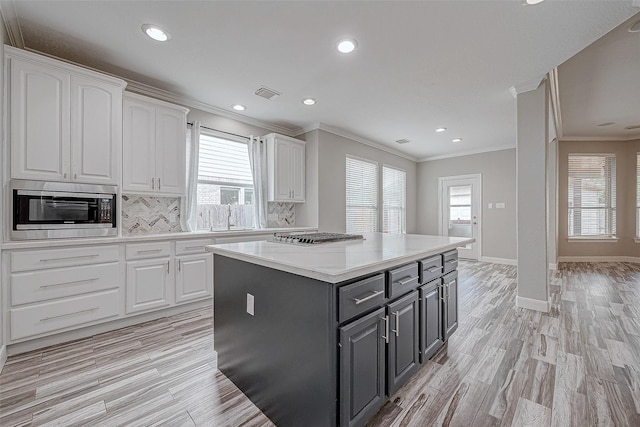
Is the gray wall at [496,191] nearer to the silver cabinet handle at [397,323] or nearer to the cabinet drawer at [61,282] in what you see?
the silver cabinet handle at [397,323]

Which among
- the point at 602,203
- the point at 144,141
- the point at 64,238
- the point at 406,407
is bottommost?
the point at 406,407

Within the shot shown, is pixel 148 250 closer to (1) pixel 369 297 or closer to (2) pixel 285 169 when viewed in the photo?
(2) pixel 285 169

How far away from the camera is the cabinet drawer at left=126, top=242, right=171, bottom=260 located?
109 inches

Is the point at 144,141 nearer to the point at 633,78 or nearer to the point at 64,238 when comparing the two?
A: the point at 64,238

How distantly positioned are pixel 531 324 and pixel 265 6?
3.72 m

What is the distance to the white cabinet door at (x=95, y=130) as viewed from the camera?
8.26 ft

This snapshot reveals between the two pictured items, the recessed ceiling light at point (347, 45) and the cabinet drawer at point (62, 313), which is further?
the recessed ceiling light at point (347, 45)

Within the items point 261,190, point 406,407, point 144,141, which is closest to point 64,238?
point 144,141

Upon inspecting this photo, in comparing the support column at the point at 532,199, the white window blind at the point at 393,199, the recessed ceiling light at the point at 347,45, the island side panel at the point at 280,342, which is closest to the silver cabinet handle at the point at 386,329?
the island side panel at the point at 280,342

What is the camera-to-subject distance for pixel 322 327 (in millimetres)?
1258

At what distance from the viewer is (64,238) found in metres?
2.45

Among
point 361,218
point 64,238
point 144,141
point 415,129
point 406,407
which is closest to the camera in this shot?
point 406,407

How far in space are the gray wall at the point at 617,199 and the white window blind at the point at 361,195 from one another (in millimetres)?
4086

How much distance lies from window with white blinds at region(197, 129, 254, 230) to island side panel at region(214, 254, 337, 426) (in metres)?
1.98
